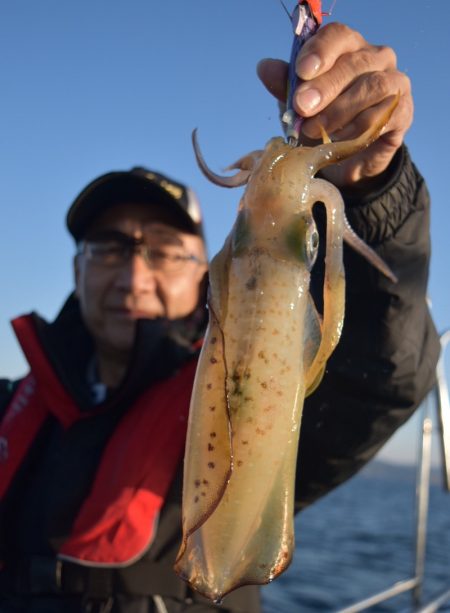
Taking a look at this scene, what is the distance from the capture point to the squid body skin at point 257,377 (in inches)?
58.6

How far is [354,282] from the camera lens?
2.44 m

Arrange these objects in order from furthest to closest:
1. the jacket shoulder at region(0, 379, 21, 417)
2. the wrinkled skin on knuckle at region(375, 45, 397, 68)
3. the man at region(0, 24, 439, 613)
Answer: the jacket shoulder at region(0, 379, 21, 417) → the man at region(0, 24, 439, 613) → the wrinkled skin on knuckle at region(375, 45, 397, 68)

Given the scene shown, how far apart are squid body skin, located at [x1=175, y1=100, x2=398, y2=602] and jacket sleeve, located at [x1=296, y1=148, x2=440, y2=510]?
73 centimetres

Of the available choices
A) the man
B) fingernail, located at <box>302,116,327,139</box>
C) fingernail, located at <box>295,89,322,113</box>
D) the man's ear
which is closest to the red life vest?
the man

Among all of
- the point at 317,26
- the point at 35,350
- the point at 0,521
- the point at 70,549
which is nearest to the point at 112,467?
the point at 70,549

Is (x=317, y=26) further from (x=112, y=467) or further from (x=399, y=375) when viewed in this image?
(x=112, y=467)

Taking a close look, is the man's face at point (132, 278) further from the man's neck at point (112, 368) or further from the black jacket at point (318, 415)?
the black jacket at point (318, 415)

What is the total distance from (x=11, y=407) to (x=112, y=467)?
3.86 feet

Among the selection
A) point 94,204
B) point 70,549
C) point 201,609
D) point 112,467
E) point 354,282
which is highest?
point 94,204

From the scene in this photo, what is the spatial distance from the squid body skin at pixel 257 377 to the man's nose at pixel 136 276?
266 centimetres

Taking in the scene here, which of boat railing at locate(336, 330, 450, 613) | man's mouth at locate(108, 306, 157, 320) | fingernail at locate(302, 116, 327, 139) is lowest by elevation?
boat railing at locate(336, 330, 450, 613)

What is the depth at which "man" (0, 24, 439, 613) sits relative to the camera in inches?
88.3

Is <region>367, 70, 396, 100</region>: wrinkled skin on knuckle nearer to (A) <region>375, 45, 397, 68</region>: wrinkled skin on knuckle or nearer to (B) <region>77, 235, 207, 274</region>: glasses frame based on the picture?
(A) <region>375, 45, 397, 68</region>: wrinkled skin on knuckle

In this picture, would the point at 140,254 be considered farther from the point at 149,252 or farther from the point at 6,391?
the point at 6,391
